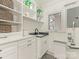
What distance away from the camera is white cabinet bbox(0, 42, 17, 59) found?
4.33 ft

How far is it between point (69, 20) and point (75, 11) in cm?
36

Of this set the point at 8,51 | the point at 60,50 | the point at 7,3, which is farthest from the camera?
the point at 60,50

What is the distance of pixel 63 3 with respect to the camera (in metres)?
3.77

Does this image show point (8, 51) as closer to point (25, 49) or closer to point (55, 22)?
point (25, 49)

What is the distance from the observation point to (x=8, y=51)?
1.45 m

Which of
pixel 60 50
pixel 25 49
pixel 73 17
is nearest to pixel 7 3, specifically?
pixel 25 49

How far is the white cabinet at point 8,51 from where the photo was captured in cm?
132

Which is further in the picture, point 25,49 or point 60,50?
point 60,50

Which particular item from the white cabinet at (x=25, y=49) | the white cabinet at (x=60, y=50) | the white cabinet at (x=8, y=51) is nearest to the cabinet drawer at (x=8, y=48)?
the white cabinet at (x=8, y=51)

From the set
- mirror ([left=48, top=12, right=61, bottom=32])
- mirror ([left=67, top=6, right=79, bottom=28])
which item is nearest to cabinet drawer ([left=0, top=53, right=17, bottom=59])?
mirror ([left=67, top=6, right=79, bottom=28])

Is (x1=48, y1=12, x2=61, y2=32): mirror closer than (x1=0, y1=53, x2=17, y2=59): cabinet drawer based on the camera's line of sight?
No

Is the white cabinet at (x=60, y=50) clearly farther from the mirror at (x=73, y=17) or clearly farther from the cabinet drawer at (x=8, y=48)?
the cabinet drawer at (x=8, y=48)

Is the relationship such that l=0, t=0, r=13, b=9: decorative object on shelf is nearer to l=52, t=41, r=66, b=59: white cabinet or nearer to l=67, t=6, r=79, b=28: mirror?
l=67, t=6, r=79, b=28: mirror

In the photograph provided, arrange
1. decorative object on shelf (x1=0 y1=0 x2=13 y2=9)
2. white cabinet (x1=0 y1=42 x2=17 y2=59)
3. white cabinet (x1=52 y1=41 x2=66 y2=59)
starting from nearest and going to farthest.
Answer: white cabinet (x1=0 y1=42 x2=17 y2=59) < decorative object on shelf (x1=0 y1=0 x2=13 y2=9) < white cabinet (x1=52 y1=41 x2=66 y2=59)
